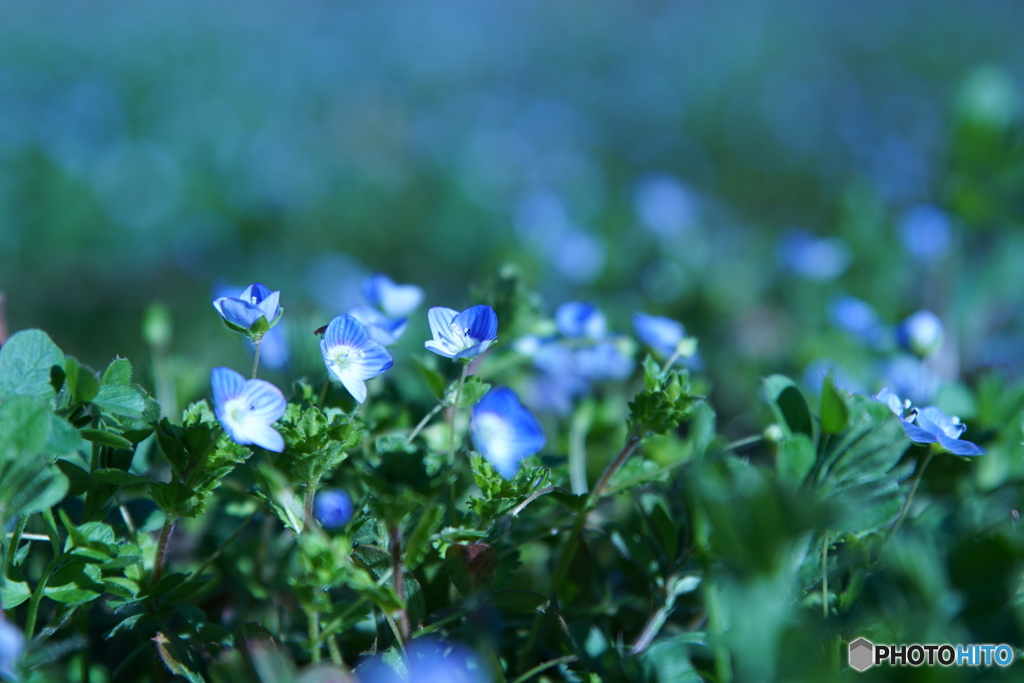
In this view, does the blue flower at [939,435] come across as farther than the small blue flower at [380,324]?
No

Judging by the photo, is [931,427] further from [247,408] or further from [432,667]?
[247,408]

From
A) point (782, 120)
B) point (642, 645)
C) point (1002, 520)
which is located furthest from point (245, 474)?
point (782, 120)

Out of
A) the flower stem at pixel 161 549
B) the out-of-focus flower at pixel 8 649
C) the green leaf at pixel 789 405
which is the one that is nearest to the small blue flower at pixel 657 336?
the green leaf at pixel 789 405

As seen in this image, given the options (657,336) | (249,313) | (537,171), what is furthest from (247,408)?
(537,171)

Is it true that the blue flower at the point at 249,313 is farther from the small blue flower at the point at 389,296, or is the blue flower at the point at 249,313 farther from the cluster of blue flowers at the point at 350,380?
the small blue flower at the point at 389,296

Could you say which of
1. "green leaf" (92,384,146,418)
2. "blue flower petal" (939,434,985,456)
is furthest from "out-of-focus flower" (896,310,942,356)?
"green leaf" (92,384,146,418)

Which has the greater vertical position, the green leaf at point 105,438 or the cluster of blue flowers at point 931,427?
the green leaf at point 105,438
